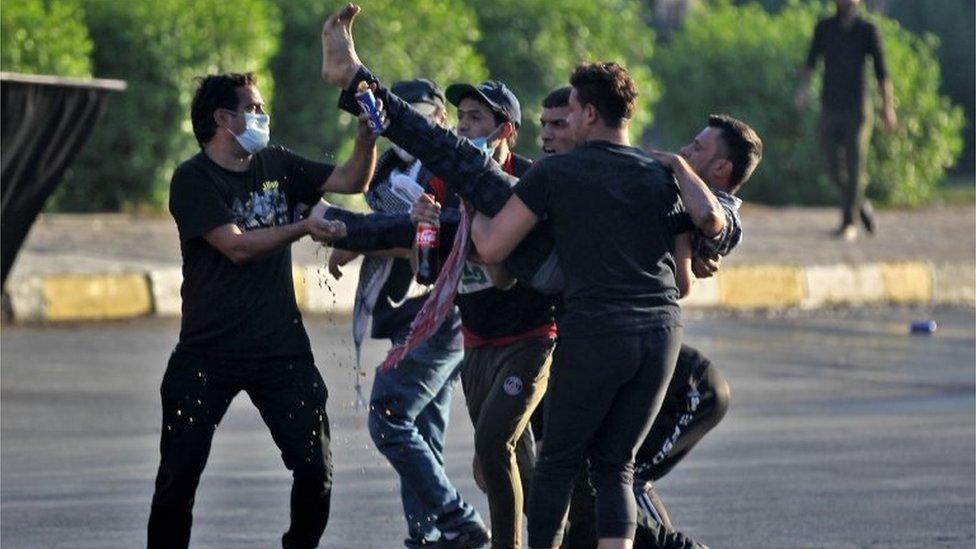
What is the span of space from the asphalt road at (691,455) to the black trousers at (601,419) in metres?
1.36

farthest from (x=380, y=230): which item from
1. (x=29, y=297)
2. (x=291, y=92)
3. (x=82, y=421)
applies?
(x=291, y=92)

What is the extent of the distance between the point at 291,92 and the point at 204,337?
40.9ft

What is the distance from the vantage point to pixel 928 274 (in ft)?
56.1

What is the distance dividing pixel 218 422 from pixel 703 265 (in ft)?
4.40

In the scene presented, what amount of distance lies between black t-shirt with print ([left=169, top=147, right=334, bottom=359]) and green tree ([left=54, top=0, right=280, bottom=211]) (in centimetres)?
1080

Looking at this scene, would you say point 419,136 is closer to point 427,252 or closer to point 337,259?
point 427,252

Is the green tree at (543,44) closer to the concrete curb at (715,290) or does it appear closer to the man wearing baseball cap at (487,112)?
the concrete curb at (715,290)

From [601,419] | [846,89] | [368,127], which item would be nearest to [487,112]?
[368,127]

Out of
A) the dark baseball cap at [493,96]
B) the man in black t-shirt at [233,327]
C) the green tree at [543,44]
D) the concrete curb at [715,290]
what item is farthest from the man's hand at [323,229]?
the green tree at [543,44]

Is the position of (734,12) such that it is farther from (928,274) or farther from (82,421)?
(82,421)

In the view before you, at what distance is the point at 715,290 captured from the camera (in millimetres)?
16234

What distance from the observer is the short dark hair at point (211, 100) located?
7.04 m

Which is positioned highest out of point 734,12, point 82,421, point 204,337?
point 204,337

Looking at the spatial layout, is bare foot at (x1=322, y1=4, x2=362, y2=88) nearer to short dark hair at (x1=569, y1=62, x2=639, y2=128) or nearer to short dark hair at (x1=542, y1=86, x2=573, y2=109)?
short dark hair at (x1=569, y1=62, x2=639, y2=128)
